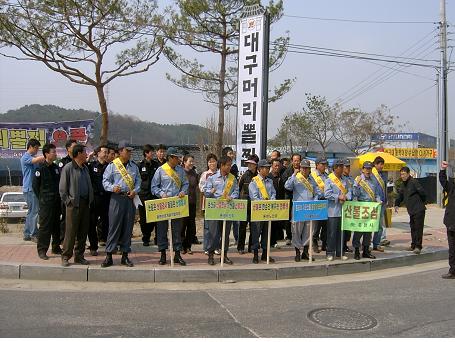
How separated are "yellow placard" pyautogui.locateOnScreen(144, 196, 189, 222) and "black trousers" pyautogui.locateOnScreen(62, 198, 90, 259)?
1031 mm

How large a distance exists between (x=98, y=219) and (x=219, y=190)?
2732 mm

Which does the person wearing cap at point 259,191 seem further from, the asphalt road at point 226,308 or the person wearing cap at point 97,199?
the person wearing cap at point 97,199

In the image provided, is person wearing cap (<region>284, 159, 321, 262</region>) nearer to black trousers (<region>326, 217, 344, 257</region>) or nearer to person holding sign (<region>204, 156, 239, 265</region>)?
black trousers (<region>326, 217, 344, 257</region>)

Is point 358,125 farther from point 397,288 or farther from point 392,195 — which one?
point 397,288

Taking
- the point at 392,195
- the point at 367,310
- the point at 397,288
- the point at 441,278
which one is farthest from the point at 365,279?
the point at 392,195

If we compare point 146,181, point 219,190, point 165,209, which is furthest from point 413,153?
point 165,209

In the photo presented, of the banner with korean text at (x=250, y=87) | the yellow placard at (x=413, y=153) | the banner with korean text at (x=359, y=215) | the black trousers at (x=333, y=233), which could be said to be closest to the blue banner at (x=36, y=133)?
the banner with korean text at (x=250, y=87)

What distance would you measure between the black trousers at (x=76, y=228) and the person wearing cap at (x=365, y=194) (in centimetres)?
490

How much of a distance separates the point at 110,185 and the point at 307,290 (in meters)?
3.41

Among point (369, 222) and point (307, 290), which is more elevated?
point (369, 222)

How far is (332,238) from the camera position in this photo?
853 cm

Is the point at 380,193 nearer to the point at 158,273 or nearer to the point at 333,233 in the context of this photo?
the point at 333,233

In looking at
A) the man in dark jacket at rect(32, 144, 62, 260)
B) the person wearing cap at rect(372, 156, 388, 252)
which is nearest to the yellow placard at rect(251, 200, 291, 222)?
Answer: the person wearing cap at rect(372, 156, 388, 252)

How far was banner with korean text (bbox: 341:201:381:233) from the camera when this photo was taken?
8442 millimetres
